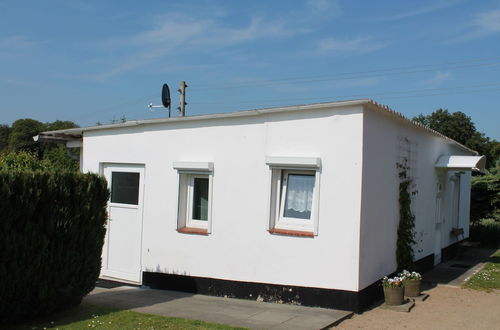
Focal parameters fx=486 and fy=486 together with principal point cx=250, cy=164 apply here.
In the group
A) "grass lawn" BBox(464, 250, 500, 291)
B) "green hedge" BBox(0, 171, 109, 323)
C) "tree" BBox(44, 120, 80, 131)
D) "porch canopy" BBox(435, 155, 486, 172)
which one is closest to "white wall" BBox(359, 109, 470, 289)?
"porch canopy" BBox(435, 155, 486, 172)

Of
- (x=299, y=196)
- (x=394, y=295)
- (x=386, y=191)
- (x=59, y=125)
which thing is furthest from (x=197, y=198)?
(x=59, y=125)

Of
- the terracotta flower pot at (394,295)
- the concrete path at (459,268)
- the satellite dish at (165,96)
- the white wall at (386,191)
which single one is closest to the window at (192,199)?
the white wall at (386,191)

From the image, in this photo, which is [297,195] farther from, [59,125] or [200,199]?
[59,125]

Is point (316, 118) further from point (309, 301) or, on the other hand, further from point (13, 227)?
point (13, 227)

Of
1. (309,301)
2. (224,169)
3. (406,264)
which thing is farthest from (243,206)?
(406,264)

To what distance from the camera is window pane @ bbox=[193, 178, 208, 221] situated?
8781 mm

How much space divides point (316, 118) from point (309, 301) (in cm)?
280

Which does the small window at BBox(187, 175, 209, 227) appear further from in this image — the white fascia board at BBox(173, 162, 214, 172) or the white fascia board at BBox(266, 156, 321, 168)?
the white fascia board at BBox(266, 156, 321, 168)

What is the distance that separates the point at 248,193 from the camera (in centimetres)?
807

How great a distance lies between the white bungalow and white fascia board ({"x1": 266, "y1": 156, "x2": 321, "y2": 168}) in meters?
0.02

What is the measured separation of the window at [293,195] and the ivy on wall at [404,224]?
81.6 inches

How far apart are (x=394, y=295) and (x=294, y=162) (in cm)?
259

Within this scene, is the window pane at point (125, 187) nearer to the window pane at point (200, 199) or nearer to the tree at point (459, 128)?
the window pane at point (200, 199)

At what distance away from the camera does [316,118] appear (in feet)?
24.7
